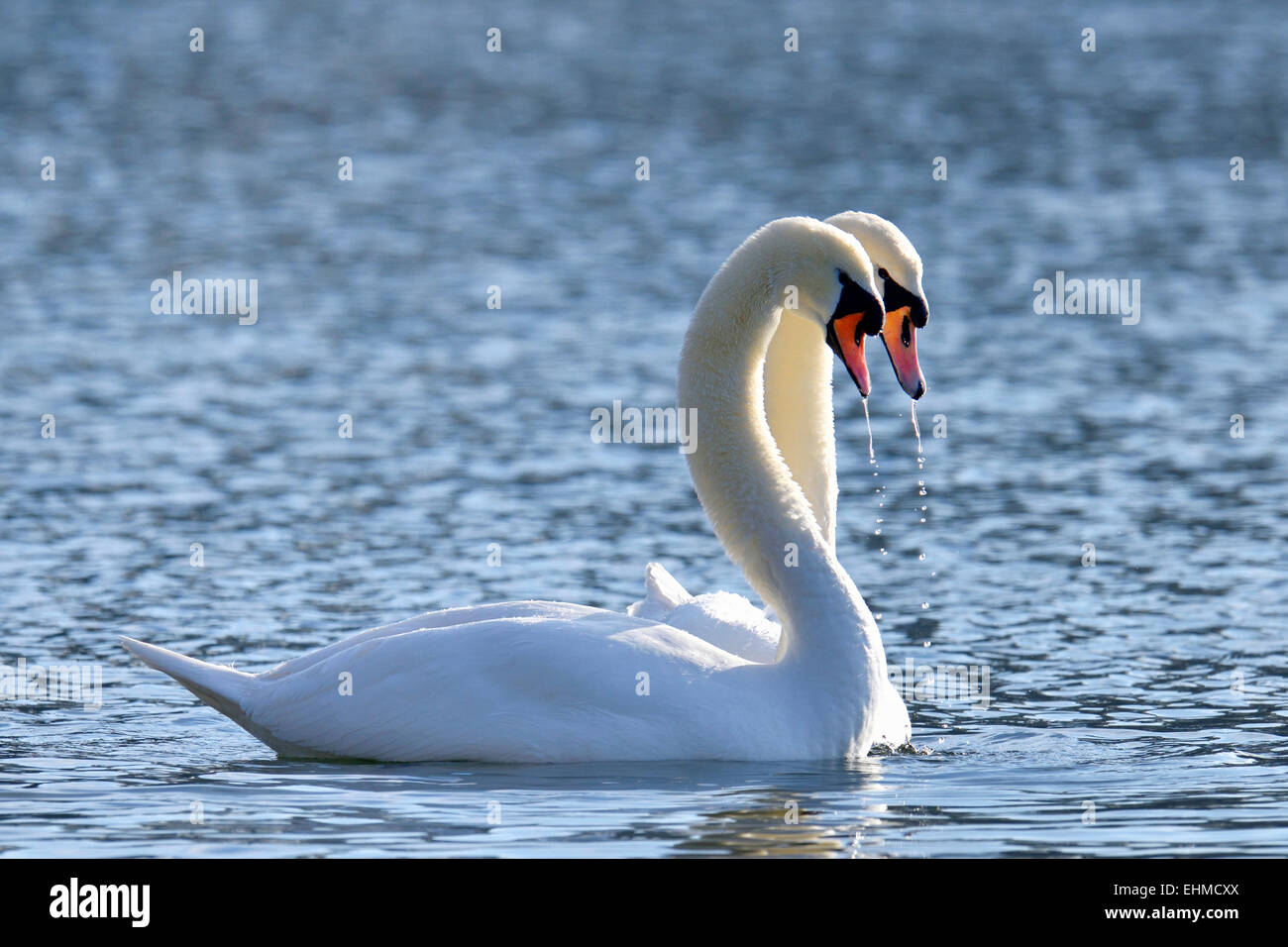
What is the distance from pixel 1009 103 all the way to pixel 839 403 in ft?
73.0

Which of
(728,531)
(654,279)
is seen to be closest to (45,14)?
(654,279)

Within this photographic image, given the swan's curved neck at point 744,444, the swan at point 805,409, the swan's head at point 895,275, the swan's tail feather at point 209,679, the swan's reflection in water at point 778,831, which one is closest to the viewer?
the swan's reflection in water at point 778,831

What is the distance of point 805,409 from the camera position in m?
12.4

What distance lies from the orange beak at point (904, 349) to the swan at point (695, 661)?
16.9 inches

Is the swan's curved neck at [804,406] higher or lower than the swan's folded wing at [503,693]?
higher

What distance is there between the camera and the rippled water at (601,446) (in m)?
10.1

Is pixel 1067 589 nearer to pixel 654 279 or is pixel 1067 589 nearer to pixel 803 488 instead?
pixel 803 488

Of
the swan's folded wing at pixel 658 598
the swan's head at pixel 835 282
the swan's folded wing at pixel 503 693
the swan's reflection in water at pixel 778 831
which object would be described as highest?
the swan's head at pixel 835 282

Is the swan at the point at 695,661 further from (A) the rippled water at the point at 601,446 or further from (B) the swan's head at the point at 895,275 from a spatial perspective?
(B) the swan's head at the point at 895,275

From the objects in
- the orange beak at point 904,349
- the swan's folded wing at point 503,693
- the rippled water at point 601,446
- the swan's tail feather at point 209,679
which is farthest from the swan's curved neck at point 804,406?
the swan's tail feather at point 209,679

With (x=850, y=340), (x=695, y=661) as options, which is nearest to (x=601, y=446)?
(x=850, y=340)

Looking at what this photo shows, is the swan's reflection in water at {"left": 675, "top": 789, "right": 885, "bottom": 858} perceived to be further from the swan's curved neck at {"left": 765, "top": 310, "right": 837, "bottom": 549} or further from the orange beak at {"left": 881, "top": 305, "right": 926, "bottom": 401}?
the swan's curved neck at {"left": 765, "top": 310, "right": 837, "bottom": 549}

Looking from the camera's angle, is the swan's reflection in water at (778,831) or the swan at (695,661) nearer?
the swan's reflection in water at (778,831)

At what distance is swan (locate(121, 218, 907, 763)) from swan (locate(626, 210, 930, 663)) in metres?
0.41
